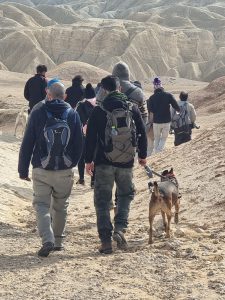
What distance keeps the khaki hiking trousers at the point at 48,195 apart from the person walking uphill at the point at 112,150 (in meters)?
0.31

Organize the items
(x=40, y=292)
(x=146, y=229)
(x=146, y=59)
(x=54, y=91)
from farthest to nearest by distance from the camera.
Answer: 1. (x=146, y=59)
2. (x=146, y=229)
3. (x=54, y=91)
4. (x=40, y=292)

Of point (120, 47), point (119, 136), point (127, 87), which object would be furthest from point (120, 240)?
point (120, 47)

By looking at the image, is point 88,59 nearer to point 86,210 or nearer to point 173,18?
point 173,18

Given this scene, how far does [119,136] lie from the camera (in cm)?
545

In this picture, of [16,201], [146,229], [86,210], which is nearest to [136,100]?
[146,229]

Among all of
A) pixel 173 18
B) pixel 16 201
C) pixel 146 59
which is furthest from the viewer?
pixel 173 18

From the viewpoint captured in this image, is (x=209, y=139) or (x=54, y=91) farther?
(x=209, y=139)

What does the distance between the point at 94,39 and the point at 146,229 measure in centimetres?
7846

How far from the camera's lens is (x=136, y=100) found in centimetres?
697

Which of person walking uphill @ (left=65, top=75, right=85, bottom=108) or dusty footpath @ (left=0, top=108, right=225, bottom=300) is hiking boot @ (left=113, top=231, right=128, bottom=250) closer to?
dusty footpath @ (left=0, top=108, right=225, bottom=300)

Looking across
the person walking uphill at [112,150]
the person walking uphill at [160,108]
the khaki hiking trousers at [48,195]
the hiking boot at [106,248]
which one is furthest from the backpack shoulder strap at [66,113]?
the person walking uphill at [160,108]

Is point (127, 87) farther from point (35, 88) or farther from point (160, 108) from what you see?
point (35, 88)

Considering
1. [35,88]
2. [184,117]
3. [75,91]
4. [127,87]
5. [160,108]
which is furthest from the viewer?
[184,117]

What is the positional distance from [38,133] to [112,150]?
68 cm
